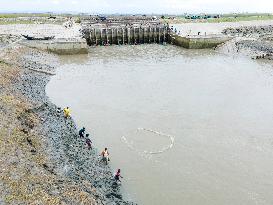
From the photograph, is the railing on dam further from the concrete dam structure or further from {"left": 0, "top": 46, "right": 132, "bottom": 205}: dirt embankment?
{"left": 0, "top": 46, "right": 132, "bottom": 205}: dirt embankment

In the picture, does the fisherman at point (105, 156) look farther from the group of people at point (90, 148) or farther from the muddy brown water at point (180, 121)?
the muddy brown water at point (180, 121)

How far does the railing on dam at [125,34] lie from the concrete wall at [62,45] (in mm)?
9368

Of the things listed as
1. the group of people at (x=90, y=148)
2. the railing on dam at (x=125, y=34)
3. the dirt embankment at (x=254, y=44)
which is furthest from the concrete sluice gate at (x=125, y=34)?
the group of people at (x=90, y=148)

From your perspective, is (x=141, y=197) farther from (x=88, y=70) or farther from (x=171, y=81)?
(x=88, y=70)

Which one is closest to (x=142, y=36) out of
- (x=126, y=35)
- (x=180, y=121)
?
(x=126, y=35)

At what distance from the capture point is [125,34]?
266 ft

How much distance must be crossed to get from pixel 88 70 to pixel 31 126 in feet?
89.4

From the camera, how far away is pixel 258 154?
29.9 metres

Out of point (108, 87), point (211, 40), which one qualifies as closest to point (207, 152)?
point (108, 87)

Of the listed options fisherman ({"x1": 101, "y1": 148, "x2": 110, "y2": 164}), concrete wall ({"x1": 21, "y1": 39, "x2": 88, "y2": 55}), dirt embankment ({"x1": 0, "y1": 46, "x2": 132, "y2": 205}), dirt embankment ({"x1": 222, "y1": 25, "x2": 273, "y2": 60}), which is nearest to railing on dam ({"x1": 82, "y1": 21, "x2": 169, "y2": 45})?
concrete wall ({"x1": 21, "y1": 39, "x2": 88, "y2": 55})

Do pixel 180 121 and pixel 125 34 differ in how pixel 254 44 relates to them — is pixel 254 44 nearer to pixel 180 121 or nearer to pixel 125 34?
pixel 125 34

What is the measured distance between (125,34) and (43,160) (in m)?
59.5

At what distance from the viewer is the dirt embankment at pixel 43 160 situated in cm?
2048

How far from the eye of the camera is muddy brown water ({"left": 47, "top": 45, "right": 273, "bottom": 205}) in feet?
83.3
